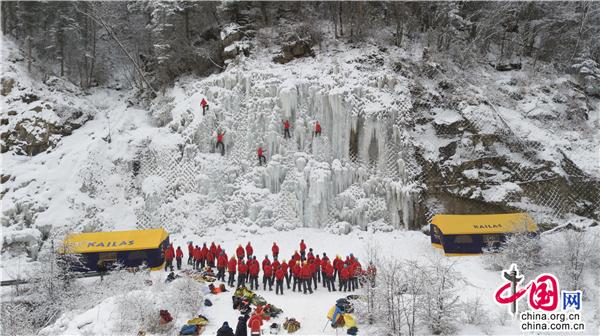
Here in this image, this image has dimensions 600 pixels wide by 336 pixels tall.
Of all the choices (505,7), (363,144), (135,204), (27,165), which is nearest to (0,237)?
(27,165)

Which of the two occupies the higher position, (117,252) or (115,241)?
(115,241)

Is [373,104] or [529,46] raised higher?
[529,46]

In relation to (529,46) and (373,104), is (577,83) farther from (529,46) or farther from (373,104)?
(373,104)

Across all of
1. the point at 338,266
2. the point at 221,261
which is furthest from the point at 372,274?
the point at 221,261

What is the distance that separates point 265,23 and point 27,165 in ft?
53.0

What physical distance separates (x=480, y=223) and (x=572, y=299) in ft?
15.7

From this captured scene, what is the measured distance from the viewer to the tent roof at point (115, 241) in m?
15.9

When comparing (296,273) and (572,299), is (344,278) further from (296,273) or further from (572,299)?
(572,299)

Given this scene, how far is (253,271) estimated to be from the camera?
14.1m

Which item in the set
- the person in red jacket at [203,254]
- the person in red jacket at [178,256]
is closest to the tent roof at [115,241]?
the person in red jacket at [178,256]

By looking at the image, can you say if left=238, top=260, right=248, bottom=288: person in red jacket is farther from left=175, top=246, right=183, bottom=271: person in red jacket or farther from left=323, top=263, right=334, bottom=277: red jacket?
left=175, top=246, right=183, bottom=271: person in red jacket

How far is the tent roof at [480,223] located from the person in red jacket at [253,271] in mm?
7640

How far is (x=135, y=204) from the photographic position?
→ 67.9 feet

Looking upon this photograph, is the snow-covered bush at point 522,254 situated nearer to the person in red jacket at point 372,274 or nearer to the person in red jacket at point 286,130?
the person in red jacket at point 372,274
